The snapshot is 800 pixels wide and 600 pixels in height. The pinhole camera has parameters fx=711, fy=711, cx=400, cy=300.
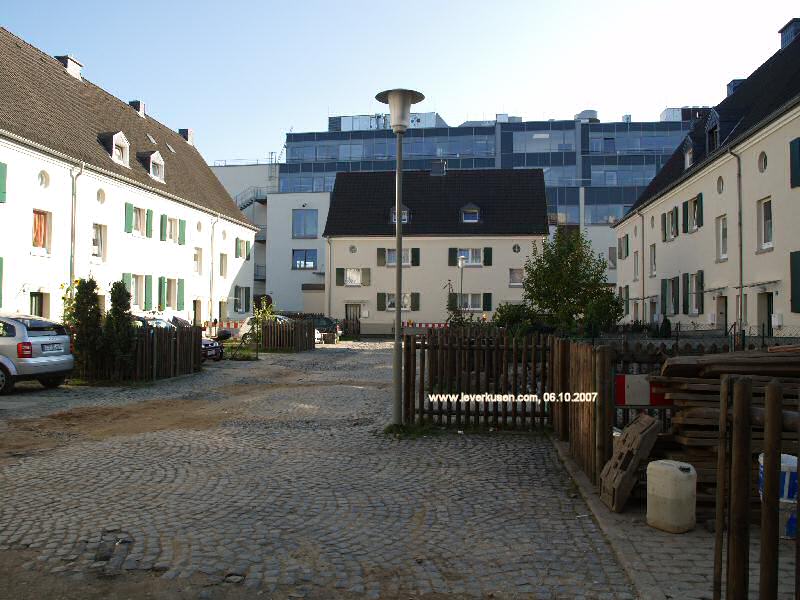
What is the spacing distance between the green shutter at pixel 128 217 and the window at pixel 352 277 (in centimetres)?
2074

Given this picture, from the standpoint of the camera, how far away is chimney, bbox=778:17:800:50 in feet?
99.1

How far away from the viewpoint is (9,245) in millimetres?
23328

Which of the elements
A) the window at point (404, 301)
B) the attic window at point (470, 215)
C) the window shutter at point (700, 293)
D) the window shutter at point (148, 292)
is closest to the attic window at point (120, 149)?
the window shutter at point (148, 292)

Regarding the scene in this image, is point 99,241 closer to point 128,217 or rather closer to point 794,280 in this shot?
point 128,217

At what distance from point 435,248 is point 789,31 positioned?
25.0 m

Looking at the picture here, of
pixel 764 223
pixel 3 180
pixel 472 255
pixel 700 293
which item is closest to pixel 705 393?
pixel 764 223

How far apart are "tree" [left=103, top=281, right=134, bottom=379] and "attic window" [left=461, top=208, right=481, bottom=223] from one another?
35432 mm

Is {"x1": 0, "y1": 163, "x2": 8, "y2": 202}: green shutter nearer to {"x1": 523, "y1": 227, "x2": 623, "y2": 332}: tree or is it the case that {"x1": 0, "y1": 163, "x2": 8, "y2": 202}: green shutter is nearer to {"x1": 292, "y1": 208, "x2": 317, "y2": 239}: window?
{"x1": 523, "y1": 227, "x2": 623, "y2": 332}: tree

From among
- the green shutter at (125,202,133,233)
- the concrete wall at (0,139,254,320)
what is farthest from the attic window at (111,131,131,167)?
the green shutter at (125,202,133,233)

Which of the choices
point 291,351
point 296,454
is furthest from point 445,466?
point 291,351

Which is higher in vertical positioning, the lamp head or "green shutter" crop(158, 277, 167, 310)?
the lamp head

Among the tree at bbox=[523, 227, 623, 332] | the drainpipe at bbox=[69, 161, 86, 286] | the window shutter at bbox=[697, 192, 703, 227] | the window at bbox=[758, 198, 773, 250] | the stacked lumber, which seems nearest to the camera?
the stacked lumber

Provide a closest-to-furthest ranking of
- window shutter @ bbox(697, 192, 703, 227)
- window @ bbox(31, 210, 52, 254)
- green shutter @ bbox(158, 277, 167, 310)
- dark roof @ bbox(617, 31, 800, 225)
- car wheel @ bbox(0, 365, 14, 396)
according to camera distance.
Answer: car wheel @ bbox(0, 365, 14, 396), dark roof @ bbox(617, 31, 800, 225), window @ bbox(31, 210, 52, 254), window shutter @ bbox(697, 192, 703, 227), green shutter @ bbox(158, 277, 167, 310)

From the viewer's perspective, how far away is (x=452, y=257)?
4934cm
